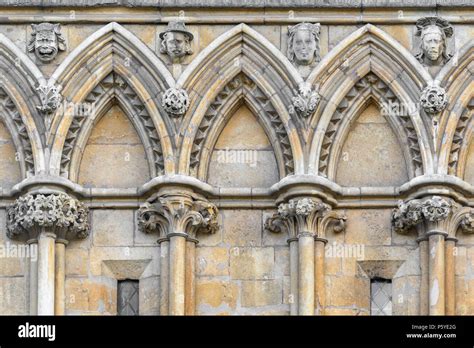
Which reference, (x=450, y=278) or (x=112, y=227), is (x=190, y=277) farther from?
(x=450, y=278)

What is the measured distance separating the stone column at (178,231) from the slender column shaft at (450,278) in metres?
2.13

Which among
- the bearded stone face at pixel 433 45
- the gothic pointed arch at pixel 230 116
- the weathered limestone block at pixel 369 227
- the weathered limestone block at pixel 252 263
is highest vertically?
the bearded stone face at pixel 433 45

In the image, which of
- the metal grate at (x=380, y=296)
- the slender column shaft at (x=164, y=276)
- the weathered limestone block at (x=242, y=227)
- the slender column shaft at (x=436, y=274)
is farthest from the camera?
the weathered limestone block at (x=242, y=227)

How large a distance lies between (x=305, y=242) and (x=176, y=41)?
87.1 inches

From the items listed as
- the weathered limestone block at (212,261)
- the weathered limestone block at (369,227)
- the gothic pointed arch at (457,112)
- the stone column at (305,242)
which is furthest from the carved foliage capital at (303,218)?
the gothic pointed arch at (457,112)

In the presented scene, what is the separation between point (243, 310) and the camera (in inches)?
1457

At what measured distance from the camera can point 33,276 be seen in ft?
121

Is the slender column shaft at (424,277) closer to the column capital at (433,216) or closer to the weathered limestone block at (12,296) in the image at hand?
the column capital at (433,216)

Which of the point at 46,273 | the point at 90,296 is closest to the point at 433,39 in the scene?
the point at 90,296

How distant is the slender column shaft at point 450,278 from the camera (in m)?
36.8

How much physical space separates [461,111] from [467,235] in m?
1.14

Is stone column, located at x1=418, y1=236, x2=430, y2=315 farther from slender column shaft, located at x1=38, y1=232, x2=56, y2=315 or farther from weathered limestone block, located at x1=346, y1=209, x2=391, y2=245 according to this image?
slender column shaft, located at x1=38, y1=232, x2=56, y2=315

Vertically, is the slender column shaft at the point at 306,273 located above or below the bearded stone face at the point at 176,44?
below
